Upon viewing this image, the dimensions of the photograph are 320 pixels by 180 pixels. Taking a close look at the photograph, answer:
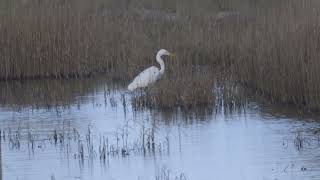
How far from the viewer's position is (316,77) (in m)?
11.9

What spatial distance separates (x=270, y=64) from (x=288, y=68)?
578 mm

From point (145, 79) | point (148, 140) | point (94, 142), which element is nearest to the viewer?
point (148, 140)

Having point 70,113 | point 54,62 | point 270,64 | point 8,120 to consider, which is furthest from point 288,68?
point 54,62

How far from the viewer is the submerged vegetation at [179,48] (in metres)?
12.5

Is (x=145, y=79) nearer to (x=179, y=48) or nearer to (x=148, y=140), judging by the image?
(x=179, y=48)

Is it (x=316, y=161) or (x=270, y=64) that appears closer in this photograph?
(x=316, y=161)

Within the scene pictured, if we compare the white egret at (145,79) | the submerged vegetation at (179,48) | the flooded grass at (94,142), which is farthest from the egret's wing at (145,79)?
the flooded grass at (94,142)

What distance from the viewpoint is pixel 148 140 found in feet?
33.0

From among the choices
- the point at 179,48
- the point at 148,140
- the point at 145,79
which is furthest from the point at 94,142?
the point at 179,48

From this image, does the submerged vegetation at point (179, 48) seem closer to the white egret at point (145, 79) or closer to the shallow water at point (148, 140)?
the white egret at point (145, 79)

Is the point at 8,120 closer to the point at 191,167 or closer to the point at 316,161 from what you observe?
the point at 191,167

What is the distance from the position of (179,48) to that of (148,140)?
22.9ft

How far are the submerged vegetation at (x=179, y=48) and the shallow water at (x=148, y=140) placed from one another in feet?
1.49

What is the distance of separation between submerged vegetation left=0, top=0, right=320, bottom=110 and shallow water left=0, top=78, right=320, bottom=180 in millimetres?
453
